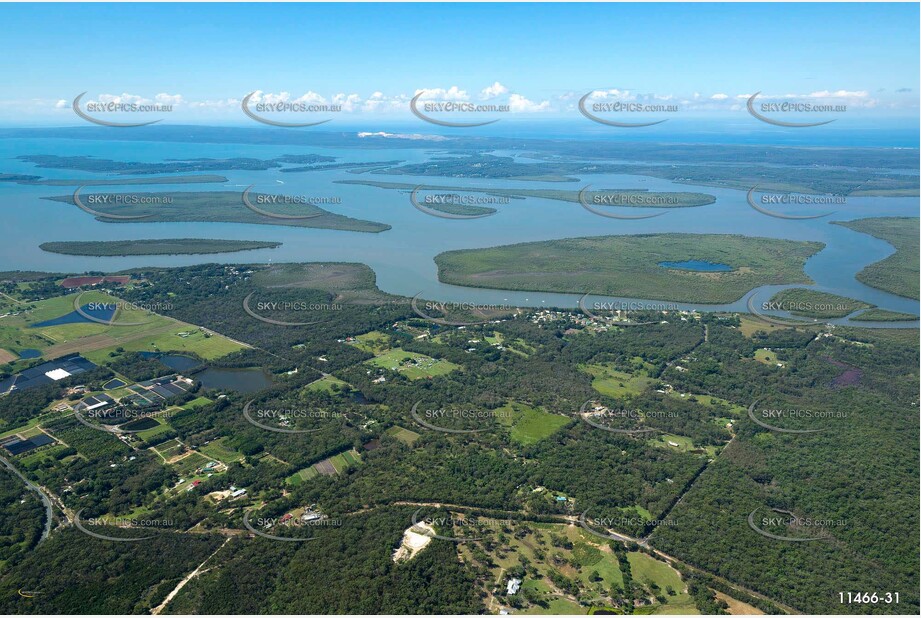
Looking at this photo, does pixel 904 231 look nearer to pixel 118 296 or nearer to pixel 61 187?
pixel 118 296

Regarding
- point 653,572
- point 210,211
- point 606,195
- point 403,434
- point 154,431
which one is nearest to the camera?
point 653,572

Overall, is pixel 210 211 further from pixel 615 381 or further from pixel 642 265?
pixel 615 381

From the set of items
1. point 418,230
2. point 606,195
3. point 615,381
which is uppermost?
point 606,195

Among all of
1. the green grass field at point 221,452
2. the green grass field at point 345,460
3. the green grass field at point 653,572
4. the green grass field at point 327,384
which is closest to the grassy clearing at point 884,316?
the green grass field at point 653,572

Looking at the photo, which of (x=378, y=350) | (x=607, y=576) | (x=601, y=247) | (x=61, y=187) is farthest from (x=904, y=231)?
(x=61, y=187)

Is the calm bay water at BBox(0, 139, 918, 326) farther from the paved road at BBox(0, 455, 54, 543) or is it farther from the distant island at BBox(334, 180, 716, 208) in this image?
the paved road at BBox(0, 455, 54, 543)

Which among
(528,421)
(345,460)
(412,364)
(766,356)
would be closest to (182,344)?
(412,364)

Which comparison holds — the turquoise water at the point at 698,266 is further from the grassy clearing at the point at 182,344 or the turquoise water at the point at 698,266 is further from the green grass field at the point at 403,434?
the grassy clearing at the point at 182,344
